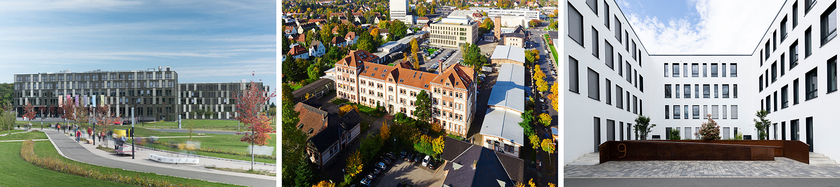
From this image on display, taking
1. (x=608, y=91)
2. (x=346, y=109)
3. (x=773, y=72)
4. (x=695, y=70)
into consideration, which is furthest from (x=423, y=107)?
(x=695, y=70)

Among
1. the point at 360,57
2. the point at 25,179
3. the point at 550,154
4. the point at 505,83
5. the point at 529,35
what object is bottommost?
the point at 25,179

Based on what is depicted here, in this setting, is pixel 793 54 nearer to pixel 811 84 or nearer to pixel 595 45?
pixel 811 84

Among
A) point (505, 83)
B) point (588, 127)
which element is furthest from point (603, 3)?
point (505, 83)

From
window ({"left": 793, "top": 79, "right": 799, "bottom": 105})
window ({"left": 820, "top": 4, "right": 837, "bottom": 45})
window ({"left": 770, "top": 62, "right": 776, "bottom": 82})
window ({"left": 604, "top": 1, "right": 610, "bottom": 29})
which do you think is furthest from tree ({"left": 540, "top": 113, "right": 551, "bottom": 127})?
window ({"left": 770, "top": 62, "right": 776, "bottom": 82})

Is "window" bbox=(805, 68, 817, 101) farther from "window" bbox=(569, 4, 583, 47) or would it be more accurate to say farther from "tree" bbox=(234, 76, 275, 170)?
"tree" bbox=(234, 76, 275, 170)

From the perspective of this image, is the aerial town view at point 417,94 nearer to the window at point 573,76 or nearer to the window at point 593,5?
the window at point 573,76

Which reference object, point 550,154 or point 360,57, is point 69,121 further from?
point 550,154

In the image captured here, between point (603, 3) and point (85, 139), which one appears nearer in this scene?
point (85, 139)
